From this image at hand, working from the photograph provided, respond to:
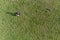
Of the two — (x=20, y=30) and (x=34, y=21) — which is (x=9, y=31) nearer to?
(x=20, y=30)

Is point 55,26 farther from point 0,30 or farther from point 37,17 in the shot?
point 0,30

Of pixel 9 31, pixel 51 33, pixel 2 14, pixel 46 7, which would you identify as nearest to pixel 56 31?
pixel 51 33

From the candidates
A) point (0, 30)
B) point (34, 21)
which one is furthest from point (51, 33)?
point (0, 30)

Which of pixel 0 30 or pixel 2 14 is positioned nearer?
pixel 0 30

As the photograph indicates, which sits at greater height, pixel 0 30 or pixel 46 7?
pixel 46 7

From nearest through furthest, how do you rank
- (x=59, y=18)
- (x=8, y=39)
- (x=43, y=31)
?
(x=8, y=39), (x=43, y=31), (x=59, y=18)

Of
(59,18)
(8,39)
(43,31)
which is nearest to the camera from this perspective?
(8,39)
